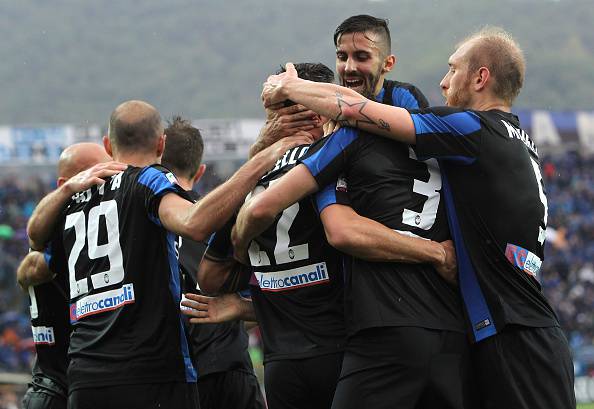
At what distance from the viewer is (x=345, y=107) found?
15.4 ft

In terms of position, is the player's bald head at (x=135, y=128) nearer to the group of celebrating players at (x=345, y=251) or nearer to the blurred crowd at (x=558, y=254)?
the group of celebrating players at (x=345, y=251)

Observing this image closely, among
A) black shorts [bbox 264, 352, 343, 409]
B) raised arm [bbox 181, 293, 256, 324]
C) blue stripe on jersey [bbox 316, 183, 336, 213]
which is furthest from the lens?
raised arm [bbox 181, 293, 256, 324]

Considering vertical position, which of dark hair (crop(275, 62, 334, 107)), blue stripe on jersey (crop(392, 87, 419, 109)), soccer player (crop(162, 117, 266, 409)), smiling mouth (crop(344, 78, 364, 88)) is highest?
dark hair (crop(275, 62, 334, 107))

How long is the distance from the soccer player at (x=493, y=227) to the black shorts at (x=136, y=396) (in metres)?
1.51

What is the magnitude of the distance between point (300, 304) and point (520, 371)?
113 cm

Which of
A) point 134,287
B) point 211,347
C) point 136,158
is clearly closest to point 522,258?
point 134,287

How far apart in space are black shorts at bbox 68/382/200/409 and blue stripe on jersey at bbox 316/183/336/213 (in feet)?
4.67

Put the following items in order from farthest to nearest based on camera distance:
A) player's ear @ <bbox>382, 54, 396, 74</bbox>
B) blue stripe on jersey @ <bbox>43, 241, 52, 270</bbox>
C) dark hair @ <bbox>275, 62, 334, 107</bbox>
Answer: blue stripe on jersey @ <bbox>43, 241, 52, 270</bbox> → player's ear @ <bbox>382, 54, 396, 74</bbox> → dark hair @ <bbox>275, 62, 334, 107</bbox>

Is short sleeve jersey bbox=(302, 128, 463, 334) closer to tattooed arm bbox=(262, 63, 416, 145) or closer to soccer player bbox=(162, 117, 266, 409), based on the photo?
tattooed arm bbox=(262, 63, 416, 145)

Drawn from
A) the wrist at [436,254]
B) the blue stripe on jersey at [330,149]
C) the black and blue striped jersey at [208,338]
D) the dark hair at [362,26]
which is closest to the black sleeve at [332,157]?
the blue stripe on jersey at [330,149]

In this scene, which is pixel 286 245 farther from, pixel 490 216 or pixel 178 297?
pixel 490 216

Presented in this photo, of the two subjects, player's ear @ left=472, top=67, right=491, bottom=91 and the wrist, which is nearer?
the wrist


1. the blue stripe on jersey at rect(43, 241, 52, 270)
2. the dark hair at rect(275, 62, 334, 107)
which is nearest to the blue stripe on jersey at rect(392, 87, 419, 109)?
the dark hair at rect(275, 62, 334, 107)

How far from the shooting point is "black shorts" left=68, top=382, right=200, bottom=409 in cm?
527
